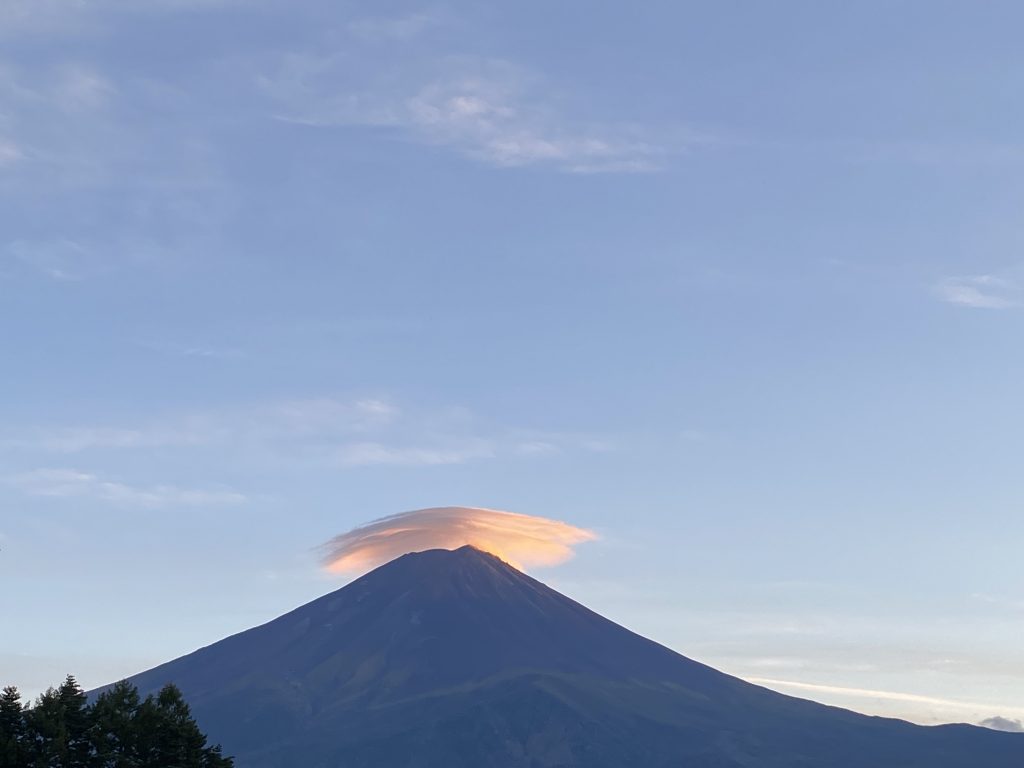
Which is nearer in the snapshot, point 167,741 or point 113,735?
point 167,741

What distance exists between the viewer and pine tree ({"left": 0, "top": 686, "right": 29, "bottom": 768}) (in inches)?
2474

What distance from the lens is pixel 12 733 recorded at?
65.2 meters

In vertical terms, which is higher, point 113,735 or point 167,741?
point 113,735

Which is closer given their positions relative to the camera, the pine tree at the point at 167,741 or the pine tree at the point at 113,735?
the pine tree at the point at 113,735

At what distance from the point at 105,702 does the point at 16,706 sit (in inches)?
181

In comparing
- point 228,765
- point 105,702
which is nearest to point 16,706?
point 105,702

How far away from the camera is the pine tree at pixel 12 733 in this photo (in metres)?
62.8

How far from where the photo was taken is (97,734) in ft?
223

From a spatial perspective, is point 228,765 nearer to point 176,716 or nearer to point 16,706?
point 176,716

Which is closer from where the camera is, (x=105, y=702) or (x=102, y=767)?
(x=102, y=767)

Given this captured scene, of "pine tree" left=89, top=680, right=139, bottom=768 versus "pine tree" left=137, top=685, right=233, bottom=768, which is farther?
"pine tree" left=137, top=685, right=233, bottom=768

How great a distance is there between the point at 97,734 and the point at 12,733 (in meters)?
4.34

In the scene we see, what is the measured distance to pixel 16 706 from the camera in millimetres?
66500

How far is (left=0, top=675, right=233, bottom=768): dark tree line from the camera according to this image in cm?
6469
